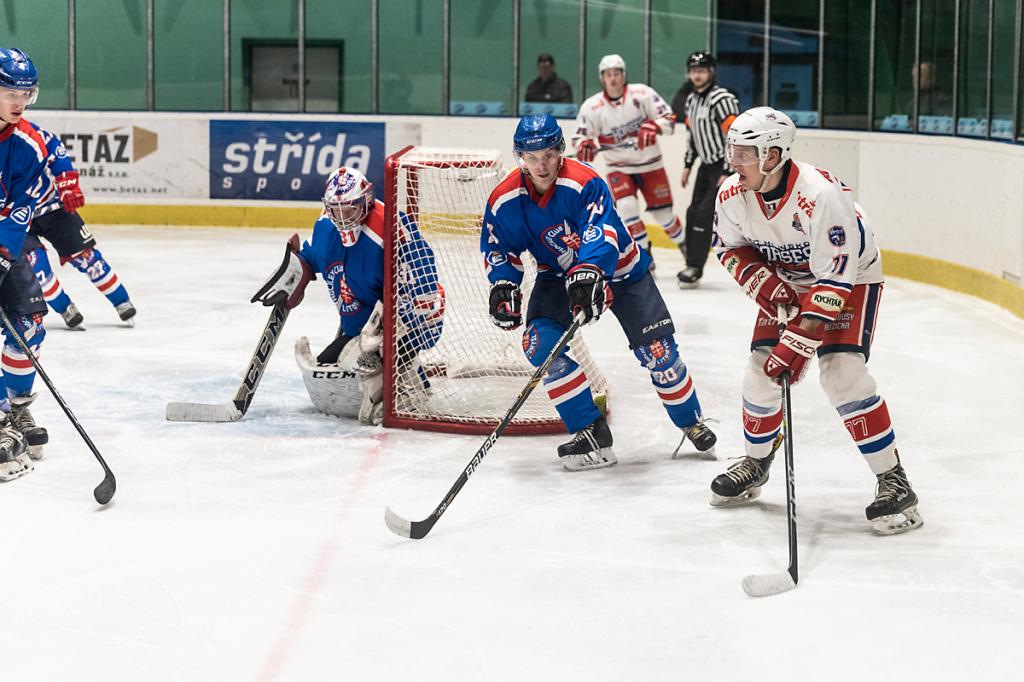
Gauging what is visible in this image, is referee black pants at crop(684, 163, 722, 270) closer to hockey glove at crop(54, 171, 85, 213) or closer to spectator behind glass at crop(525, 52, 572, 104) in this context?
spectator behind glass at crop(525, 52, 572, 104)

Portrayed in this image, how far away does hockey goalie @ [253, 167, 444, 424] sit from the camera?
476 cm

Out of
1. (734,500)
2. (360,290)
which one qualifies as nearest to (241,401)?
(360,290)

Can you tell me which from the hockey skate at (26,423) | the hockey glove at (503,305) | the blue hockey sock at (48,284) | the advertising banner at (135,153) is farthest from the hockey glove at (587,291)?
the advertising banner at (135,153)

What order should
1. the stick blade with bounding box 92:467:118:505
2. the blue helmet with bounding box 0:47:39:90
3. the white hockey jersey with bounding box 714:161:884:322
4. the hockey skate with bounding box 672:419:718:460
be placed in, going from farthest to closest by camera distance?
the hockey skate with bounding box 672:419:718:460 → the blue helmet with bounding box 0:47:39:90 → the stick blade with bounding box 92:467:118:505 → the white hockey jersey with bounding box 714:161:884:322

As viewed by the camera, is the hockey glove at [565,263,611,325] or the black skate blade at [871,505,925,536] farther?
the hockey glove at [565,263,611,325]

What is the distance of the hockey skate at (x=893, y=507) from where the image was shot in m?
3.63

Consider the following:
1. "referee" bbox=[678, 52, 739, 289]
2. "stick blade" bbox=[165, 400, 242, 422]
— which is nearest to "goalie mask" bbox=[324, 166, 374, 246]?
"stick blade" bbox=[165, 400, 242, 422]

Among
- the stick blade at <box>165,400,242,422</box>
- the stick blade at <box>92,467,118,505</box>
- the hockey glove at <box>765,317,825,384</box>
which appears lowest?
the stick blade at <box>92,467,118,505</box>

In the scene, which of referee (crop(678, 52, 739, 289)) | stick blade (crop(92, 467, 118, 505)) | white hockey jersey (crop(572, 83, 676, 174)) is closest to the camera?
stick blade (crop(92, 467, 118, 505))

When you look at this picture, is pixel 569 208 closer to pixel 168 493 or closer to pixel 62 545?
pixel 168 493

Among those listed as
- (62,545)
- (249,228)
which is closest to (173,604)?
(62,545)

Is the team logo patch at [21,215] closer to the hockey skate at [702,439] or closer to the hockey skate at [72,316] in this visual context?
the hockey skate at [702,439]

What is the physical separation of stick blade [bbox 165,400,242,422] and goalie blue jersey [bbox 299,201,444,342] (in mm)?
516

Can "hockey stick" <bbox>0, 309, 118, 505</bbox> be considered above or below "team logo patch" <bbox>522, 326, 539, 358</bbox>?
below
